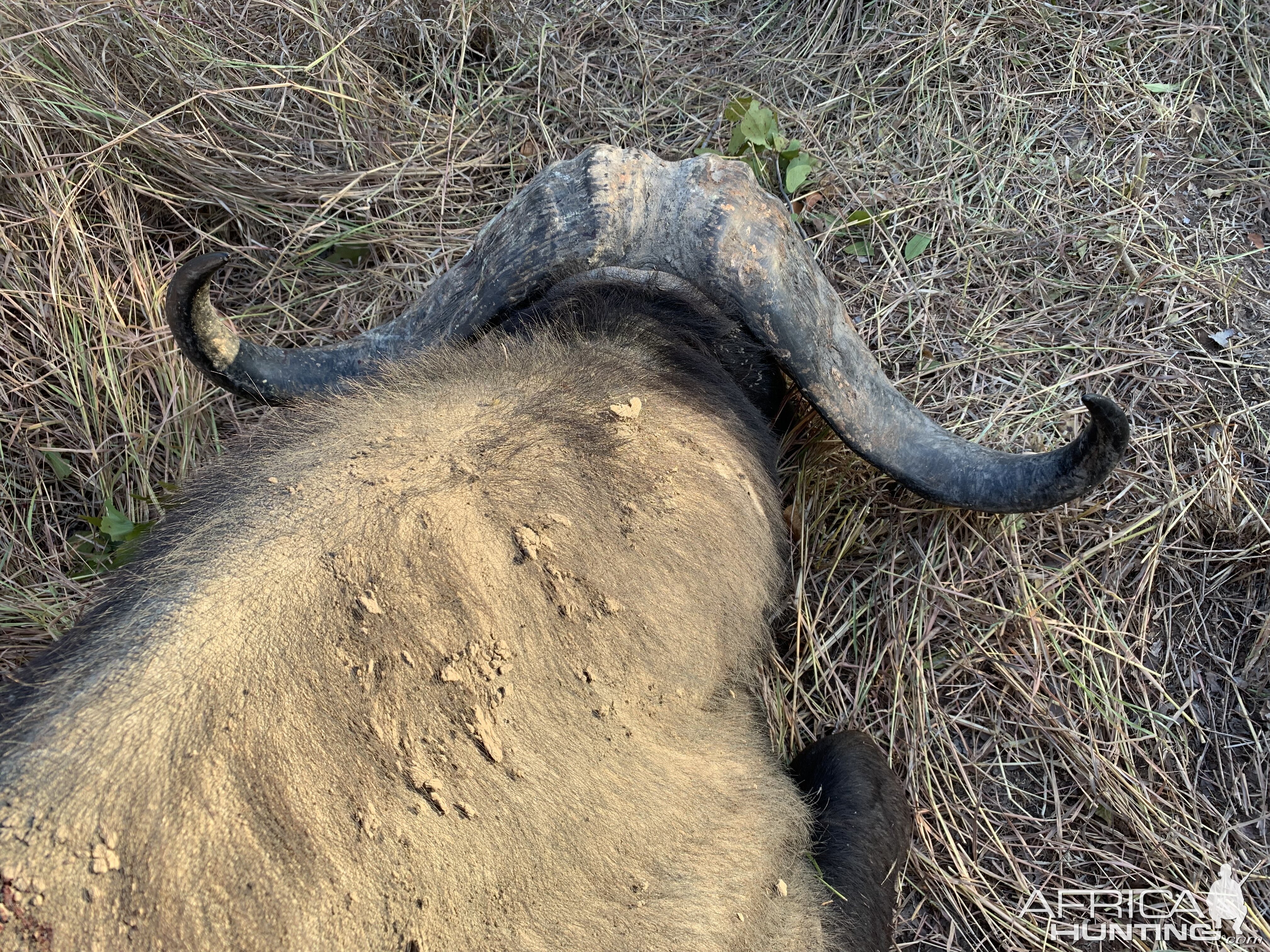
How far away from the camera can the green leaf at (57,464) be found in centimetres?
311

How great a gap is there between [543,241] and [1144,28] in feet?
10.6

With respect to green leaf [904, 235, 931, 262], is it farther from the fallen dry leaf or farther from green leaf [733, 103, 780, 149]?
the fallen dry leaf

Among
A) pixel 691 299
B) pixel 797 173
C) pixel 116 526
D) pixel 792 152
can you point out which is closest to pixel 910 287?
pixel 797 173

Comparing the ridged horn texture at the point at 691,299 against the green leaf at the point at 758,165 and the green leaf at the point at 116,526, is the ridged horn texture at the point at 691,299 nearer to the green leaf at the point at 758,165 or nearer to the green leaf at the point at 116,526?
the green leaf at the point at 116,526

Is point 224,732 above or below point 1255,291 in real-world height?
above

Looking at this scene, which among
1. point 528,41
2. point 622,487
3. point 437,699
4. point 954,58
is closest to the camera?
point 437,699

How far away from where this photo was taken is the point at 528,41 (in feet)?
13.2

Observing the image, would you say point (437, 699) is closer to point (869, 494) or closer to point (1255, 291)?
point (869, 494)

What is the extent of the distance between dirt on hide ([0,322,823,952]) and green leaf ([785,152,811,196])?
1.51m

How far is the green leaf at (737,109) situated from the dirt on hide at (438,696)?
1816mm

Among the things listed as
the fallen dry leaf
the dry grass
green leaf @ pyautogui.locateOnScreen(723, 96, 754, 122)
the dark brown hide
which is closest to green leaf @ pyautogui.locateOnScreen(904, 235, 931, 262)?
the dry grass

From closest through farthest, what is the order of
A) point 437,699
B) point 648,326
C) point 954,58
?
1. point 437,699
2. point 648,326
3. point 954,58

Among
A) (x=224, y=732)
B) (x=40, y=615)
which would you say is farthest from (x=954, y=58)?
(x=40, y=615)

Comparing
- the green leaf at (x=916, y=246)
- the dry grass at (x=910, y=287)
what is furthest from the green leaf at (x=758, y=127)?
the green leaf at (x=916, y=246)
